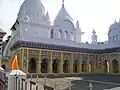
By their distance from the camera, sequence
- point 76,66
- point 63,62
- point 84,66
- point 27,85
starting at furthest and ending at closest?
point 84,66
point 76,66
point 63,62
point 27,85

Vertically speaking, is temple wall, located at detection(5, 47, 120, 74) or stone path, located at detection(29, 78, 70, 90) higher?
temple wall, located at detection(5, 47, 120, 74)

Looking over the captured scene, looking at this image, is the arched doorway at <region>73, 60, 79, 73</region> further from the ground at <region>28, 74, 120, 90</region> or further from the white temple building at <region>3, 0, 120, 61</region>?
the ground at <region>28, 74, 120, 90</region>

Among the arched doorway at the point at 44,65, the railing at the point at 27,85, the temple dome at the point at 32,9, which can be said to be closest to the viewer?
the railing at the point at 27,85

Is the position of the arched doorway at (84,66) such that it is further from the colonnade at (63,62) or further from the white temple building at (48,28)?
the white temple building at (48,28)

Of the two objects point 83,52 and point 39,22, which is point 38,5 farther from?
point 83,52

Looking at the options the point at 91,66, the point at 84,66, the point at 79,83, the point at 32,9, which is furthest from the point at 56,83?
the point at 32,9

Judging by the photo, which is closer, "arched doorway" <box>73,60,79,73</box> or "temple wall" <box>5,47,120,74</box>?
"temple wall" <box>5,47,120,74</box>

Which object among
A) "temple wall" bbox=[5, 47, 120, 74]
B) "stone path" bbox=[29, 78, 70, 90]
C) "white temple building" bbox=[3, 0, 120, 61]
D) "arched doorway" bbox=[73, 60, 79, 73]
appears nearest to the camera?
"stone path" bbox=[29, 78, 70, 90]

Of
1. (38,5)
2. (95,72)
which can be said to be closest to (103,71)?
(95,72)

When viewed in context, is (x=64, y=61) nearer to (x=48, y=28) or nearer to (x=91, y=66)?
(x=91, y=66)

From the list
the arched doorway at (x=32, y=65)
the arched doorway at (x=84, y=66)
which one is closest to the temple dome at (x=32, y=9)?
the arched doorway at (x=32, y=65)

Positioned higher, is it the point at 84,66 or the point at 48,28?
the point at 48,28

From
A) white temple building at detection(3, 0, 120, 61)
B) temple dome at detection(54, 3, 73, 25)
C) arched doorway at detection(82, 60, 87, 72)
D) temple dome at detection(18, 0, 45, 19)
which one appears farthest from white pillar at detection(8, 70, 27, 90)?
temple dome at detection(54, 3, 73, 25)

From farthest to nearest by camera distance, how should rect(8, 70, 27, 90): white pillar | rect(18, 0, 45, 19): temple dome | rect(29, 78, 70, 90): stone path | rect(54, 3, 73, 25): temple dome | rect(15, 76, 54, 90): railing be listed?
rect(54, 3, 73, 25): temple dome
rect(18, 0, 45, 19): temple dome
rect(29, 78, 70, 90): stone path
rect(8, 70, 27, 90): white pillar
rect(15, 76, 54, 90): railing
